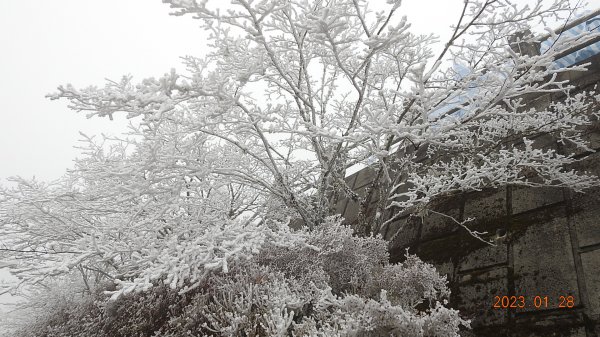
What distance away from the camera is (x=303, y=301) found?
120 inches

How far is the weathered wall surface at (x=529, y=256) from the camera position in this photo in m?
3.06

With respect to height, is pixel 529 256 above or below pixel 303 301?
above

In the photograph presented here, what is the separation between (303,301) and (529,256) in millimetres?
2438

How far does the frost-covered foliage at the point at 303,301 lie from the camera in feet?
8.55

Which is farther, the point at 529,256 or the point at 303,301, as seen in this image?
the point at 529,256

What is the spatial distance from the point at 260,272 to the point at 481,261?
2.55 meters

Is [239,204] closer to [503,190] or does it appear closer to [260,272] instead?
[260,272]

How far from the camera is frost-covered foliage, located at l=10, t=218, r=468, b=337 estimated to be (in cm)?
261

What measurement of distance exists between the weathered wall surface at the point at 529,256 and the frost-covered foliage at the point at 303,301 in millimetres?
577

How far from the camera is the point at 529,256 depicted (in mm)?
3602

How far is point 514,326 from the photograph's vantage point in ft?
10.6

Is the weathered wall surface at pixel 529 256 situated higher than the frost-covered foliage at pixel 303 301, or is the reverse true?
the weathered wall surface at pixel 529 256

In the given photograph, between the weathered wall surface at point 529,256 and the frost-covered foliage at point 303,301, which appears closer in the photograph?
the frost-covered foliage at point 303,301

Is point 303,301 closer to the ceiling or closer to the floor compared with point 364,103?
closer to the floor
